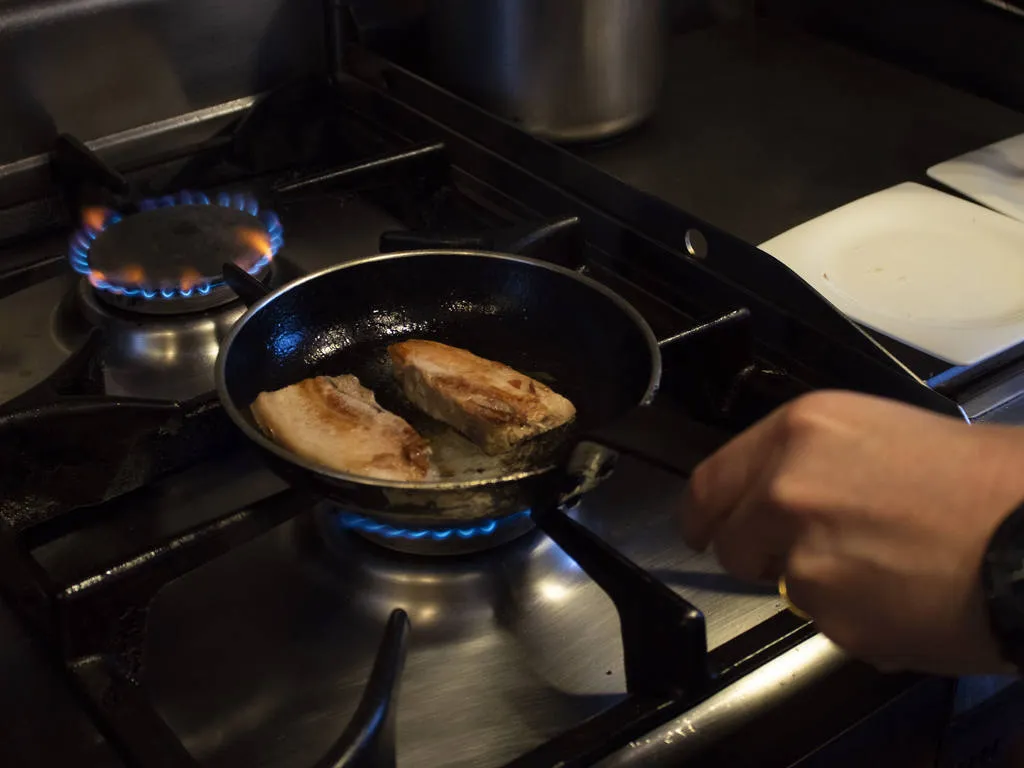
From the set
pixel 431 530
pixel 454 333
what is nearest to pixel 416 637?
pixel 431 530

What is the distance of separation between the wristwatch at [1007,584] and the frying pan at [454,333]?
0.22m

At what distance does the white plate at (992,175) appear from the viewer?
0.99 m

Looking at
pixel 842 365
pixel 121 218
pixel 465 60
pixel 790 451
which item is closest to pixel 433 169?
pixel 465 60

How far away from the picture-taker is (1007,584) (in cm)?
48

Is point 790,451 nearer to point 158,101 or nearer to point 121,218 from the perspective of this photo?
point 121,218

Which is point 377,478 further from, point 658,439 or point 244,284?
point 244,284

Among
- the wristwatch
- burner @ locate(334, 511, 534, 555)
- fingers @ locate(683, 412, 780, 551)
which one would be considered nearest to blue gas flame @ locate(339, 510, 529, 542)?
burner @ locate(334, 511, 534, 555)

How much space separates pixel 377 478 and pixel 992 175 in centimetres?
68

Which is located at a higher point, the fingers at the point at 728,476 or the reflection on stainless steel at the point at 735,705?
the fingers at the point at 728,476

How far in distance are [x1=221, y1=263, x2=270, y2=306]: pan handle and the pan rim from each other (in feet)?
0.10

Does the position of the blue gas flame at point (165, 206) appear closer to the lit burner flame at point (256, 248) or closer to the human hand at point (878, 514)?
the lit burner flame at point (256, 248)

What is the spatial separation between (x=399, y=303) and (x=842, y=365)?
1.02ft

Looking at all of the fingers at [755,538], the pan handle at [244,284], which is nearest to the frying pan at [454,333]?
the pan handle at [244,284]

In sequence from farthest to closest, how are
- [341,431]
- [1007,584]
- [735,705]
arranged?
1. [341,431]
2. [735,705]
3. [1007,584]
